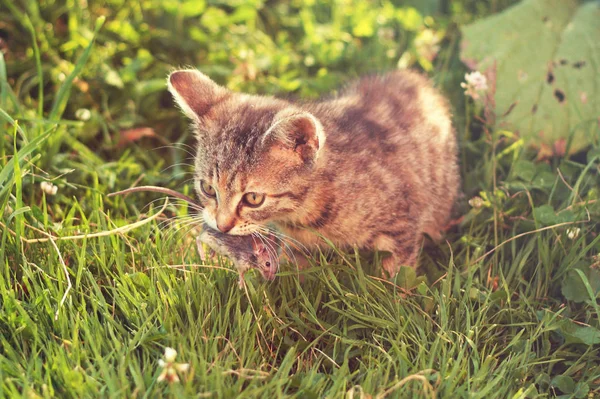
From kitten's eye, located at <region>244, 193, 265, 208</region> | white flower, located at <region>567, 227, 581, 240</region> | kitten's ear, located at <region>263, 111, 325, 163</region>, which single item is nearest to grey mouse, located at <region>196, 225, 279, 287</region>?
kitten's eye, located at <region>244, 193, 265, 208</region>

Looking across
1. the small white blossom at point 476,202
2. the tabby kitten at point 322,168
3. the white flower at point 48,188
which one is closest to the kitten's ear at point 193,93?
the tabby kitten at point 322,168

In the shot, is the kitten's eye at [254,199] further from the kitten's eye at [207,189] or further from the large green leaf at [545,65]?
the large green leaf at [545,65]

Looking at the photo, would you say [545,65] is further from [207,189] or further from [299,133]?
[207,189]

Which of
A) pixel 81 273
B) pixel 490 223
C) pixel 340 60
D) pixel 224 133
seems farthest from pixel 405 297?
pixel 340 60

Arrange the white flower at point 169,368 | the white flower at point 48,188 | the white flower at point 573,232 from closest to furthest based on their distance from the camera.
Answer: the white flower at point 169,368 < the white flower at point 573,232 < the white flower at point 48,188

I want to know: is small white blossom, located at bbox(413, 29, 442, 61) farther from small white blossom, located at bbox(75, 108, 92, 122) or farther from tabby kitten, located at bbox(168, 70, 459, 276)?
small white blossom, located at bbox(75, 108, 92, 122)

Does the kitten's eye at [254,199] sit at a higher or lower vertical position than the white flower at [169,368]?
higher
